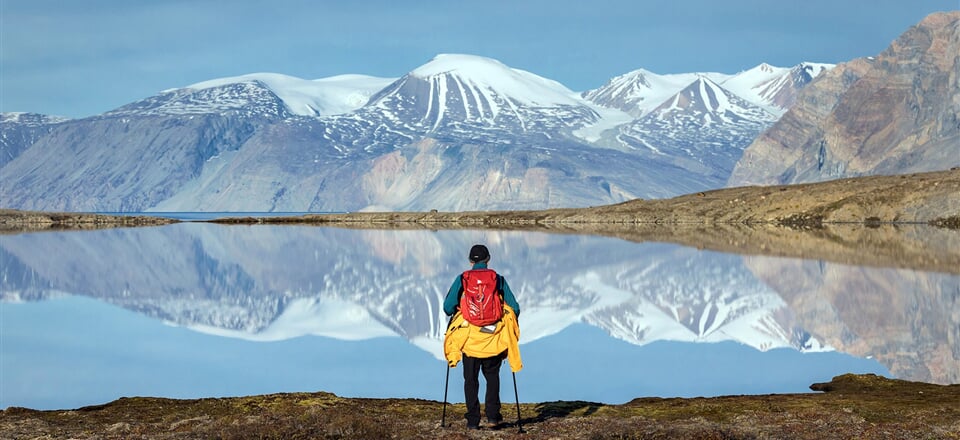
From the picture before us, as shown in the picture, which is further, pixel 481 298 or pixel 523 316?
pixel 523 316

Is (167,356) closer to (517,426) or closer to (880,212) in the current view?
(517,426)

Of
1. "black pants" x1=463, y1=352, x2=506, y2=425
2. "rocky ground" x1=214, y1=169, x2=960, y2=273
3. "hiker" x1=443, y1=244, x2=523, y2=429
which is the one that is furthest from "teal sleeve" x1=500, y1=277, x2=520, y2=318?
"rocky ground" x1=214, y1=169, x2=960, y2=273

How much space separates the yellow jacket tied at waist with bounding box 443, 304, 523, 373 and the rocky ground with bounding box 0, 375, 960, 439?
1331 mm

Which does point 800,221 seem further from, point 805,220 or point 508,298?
point 508,298

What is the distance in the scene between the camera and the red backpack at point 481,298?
58.2ft

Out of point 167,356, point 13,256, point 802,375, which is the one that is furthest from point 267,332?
point 13,256

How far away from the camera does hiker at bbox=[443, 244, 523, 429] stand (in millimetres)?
17781

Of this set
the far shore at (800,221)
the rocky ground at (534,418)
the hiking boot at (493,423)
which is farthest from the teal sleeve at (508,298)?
the far shore at (800,221)

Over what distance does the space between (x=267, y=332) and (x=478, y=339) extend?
23.2 metres

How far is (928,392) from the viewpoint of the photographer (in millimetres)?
22594

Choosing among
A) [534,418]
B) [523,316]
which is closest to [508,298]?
[534,418]

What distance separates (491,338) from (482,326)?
28 centimetres

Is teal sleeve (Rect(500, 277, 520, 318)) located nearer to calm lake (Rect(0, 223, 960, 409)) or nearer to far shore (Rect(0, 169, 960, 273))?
calm lake (Rect(0, 223, 960, 409))

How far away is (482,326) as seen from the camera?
17.9 metres
